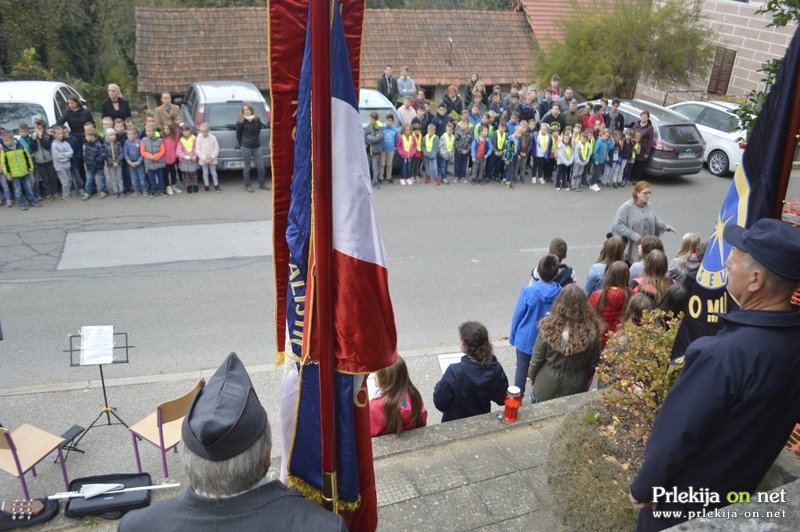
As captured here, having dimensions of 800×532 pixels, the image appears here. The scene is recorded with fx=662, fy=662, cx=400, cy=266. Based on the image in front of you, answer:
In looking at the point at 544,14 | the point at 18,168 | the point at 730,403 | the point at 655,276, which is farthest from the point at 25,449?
the point at 544,14

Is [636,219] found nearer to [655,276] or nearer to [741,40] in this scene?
[655,276]

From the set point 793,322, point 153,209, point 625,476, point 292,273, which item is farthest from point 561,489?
point 153,209

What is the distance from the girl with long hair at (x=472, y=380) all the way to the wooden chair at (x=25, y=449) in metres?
3.29

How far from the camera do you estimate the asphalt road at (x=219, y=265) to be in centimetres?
834

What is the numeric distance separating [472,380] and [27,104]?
12.4 meters

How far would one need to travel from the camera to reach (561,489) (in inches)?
179

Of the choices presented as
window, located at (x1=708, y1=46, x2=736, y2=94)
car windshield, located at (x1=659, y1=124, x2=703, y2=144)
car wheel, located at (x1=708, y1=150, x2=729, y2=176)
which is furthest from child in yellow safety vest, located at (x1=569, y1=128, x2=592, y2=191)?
window, located at (x1=708, y1=46, x2=736, y2=94)

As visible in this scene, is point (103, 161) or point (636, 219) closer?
point (636, 219)

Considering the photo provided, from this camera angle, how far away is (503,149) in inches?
598

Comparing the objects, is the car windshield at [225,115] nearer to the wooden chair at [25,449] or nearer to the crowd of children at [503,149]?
the crowd of children at [503,149]

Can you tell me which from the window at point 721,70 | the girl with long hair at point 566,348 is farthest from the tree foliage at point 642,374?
the window at point 721,70

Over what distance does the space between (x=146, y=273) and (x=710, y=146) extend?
47.7ft

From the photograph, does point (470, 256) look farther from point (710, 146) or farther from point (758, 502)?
point (710, 146)

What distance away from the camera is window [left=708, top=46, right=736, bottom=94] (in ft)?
73.9
